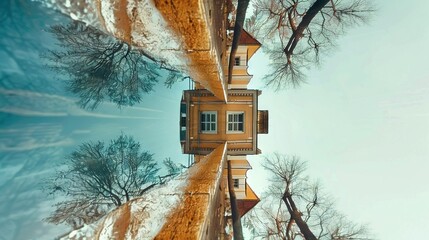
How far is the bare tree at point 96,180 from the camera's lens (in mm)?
1662

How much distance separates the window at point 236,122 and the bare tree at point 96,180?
837cm

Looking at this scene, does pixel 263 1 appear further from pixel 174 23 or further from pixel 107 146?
pixel 107 146

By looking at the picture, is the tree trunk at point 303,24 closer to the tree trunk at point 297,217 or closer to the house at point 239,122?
the house at point 239,122

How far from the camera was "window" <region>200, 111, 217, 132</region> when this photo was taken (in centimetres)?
1004

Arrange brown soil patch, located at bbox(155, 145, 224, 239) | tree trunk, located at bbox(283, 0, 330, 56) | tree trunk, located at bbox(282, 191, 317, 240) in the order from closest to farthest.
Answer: brown soil patch, located at bbox(155, 145, 224, 239)
tree trunk, located at bbox(283, 0, 330, 56)
tree trunk, located at bbox(282, 191, 317, 240)

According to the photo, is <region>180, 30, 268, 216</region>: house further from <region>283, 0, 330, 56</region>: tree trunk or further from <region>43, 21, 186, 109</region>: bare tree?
<region>43, 21, 186, 109</region>: bare tree

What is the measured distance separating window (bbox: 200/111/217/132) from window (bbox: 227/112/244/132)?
2.99 feet

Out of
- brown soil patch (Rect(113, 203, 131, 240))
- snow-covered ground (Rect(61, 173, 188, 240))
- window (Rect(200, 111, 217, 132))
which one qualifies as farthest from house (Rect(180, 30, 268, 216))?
brown soil patch (Rect(113, 203, 131, 240))

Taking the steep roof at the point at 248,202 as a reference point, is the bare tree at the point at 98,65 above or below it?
above

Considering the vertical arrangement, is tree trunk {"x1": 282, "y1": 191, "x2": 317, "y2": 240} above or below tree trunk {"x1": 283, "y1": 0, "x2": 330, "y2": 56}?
below

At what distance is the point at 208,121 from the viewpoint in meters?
10.4

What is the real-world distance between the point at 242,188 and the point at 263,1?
6.83 metres

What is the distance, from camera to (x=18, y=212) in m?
1.29

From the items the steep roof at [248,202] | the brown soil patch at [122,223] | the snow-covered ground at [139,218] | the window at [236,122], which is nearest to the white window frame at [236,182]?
the steep roof at [248,202]
